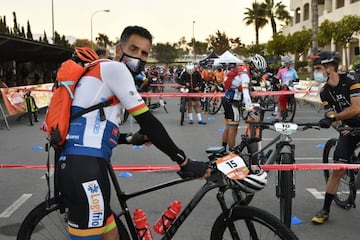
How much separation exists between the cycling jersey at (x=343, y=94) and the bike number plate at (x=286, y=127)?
792 millimetres

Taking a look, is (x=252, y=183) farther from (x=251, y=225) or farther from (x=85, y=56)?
(x=85, y=56)

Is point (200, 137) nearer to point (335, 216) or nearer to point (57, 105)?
point (335, 216)

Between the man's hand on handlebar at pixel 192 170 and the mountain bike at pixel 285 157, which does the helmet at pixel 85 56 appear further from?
the mountain bike at pixel 285 157

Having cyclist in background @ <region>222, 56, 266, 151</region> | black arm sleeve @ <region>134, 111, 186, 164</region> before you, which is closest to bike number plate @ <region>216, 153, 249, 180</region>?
black arm sleeve @ <region>134, 111, 186, 164</region>

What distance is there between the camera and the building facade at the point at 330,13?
162 ft

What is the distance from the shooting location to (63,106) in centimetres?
263

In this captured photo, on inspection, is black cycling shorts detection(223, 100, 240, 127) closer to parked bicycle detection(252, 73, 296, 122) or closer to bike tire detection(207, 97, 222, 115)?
parked bicycle detection(252, 73, 296, 122)

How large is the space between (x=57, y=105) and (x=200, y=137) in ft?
28.7

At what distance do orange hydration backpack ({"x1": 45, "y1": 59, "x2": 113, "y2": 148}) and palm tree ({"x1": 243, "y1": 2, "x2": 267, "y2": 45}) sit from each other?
7130 centimetres

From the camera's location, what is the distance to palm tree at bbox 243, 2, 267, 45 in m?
72.2

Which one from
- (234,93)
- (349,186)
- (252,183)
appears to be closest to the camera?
(252,183)

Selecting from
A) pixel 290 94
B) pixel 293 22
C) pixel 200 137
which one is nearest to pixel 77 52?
pixel 200 137

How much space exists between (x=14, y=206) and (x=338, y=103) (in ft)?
13.1

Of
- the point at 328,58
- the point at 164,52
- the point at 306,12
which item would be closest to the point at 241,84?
the point at 328,58
